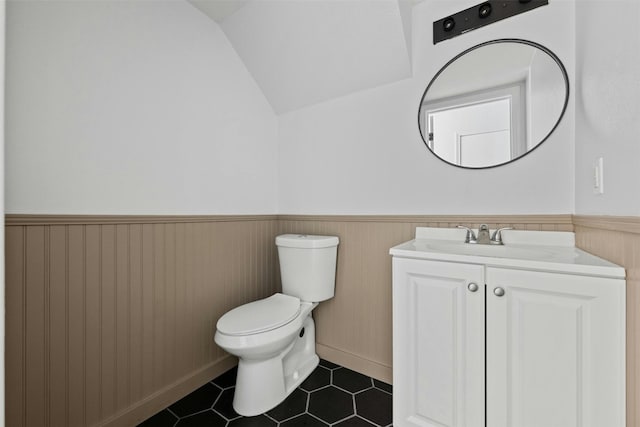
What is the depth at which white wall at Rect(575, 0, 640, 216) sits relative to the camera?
747mm

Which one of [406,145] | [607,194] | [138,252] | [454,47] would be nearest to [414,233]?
[406,145]

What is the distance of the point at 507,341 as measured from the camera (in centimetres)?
99

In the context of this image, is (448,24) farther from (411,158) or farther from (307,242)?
(307,242)

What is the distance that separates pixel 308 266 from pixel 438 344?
0.84 m

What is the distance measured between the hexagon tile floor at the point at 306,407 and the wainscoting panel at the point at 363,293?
0.15m

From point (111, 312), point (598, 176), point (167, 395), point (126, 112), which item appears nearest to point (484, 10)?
point (598, 176)

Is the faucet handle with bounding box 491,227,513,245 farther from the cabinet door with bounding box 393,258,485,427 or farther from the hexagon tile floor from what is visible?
the hexagon tile floor

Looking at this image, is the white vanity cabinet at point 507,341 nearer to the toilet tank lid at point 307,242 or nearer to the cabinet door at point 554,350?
the cabinet door at point 554,350

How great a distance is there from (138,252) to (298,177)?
43.2 inches

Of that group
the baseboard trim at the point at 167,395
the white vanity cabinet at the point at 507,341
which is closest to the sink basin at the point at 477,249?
the white vanity cabinet at the point at 507,341

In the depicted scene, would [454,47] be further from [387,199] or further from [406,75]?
[387,199]

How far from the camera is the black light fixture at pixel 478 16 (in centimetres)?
138

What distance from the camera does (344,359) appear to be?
1.88 meters

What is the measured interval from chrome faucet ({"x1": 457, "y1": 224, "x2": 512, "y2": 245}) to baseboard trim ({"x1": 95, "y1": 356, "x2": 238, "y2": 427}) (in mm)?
1558
